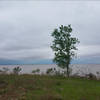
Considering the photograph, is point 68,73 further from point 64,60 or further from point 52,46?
point 52,46

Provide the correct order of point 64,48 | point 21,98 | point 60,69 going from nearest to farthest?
point 21,98 < point 64,48 < point 60,69

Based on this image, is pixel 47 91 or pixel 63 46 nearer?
pixel 47 91

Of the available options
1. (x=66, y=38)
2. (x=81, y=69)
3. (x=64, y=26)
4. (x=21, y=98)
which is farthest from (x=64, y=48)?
(x=21, y=98)

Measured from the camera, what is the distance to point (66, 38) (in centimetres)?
1336

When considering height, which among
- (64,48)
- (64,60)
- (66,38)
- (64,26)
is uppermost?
(64,26)

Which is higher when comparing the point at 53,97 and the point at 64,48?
the point at 64,48

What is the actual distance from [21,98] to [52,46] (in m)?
9.36

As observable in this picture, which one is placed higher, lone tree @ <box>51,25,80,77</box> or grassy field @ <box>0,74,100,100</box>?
lone tree @ <box>51,25,80,77</box>

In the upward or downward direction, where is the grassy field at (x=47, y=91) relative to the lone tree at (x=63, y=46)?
downward

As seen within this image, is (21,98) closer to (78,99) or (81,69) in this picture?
(78,99)

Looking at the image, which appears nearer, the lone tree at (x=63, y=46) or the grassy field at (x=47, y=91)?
the grassy field at (x=47, y=91)

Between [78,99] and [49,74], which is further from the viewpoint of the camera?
[49,74]

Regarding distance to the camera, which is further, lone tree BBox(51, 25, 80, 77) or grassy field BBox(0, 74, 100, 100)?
lone tree BBox(51, 25, 80, 77)

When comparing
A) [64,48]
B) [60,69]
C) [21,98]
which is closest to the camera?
[21,98]
